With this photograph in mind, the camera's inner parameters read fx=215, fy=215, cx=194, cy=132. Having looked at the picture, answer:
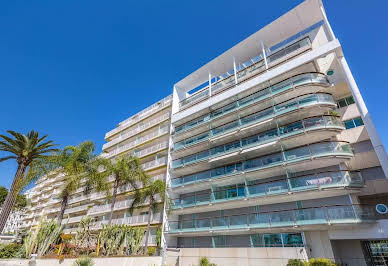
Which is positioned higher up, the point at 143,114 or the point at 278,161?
the point at 143,114

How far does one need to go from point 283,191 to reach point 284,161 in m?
2.49

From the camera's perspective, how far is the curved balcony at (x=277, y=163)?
16453 mm

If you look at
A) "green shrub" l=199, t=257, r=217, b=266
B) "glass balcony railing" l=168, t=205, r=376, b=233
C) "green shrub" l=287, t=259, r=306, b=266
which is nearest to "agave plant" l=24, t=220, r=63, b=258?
"glass balcony railing" l=168, t=205, r=376, b=233

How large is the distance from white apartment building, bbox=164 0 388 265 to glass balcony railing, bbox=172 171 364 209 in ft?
0.25

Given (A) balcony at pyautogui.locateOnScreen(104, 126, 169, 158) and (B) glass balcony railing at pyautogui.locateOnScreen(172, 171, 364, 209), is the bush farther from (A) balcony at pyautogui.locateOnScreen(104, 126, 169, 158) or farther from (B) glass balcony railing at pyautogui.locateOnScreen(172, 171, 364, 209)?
(A) balcony at pyautogui.locateOnScreen(104, 126, 169, 158)

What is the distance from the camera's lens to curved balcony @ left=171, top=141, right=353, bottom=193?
16453 mm

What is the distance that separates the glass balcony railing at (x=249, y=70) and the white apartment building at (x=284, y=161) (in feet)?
0.51

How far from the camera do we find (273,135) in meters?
20.0

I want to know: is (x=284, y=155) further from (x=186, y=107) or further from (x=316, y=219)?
(x=186, y=107)

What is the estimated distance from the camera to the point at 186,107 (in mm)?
31844

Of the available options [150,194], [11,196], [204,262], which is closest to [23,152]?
[11,196]

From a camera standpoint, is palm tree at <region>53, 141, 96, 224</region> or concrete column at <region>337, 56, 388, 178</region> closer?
concrete column at <region>337, 56, 388, 178</region>

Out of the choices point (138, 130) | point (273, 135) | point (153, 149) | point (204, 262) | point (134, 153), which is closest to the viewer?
point (204, 262)

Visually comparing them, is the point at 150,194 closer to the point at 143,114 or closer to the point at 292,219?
the point at 292,219
